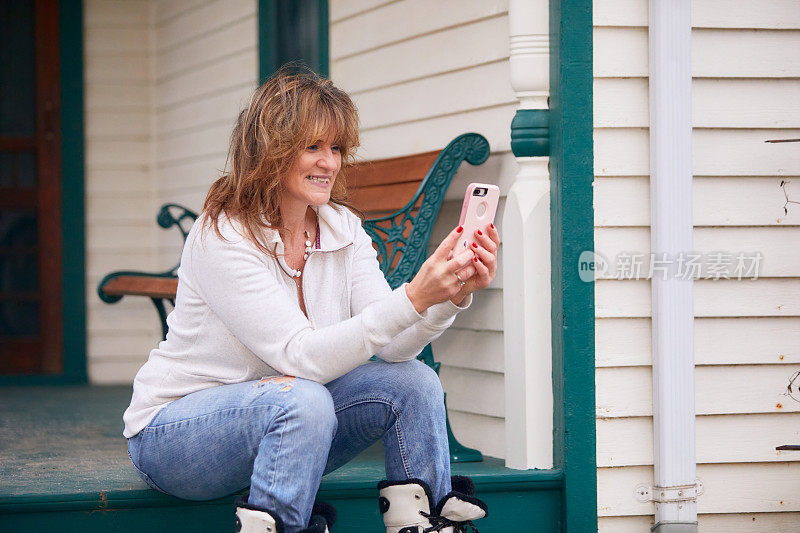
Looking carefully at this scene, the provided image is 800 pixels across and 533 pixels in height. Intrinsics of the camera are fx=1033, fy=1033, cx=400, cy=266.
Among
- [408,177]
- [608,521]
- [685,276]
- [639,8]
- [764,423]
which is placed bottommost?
[608,521]

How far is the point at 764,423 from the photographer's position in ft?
10.4

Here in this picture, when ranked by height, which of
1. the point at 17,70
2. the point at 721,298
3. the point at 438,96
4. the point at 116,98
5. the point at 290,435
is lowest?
the point at 290,435

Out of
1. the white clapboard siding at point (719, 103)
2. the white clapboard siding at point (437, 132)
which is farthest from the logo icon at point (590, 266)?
the white clapboard siding at point (437, 132)

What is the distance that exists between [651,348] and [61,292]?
360 cm

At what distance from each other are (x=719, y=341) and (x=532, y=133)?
0.85 meters

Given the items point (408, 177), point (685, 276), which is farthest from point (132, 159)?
point (685, 276)

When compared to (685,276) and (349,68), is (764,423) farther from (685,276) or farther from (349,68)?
(349,68)

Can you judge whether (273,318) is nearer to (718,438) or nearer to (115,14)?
(718,438)

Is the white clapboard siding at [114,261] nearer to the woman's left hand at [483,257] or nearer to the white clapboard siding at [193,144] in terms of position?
the white clapboard siding at [193,144]

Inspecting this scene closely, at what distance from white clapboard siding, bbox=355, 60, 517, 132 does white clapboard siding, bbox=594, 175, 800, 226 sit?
0.50 m

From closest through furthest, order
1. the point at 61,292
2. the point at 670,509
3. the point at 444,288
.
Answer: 1. the point at 444,288
2. the point at 670,509
3. the point at 61,292

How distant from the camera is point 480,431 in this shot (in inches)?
139

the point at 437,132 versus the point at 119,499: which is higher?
the point at 437,132

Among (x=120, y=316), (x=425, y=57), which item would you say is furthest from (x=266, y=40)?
(x=120, y=316)
